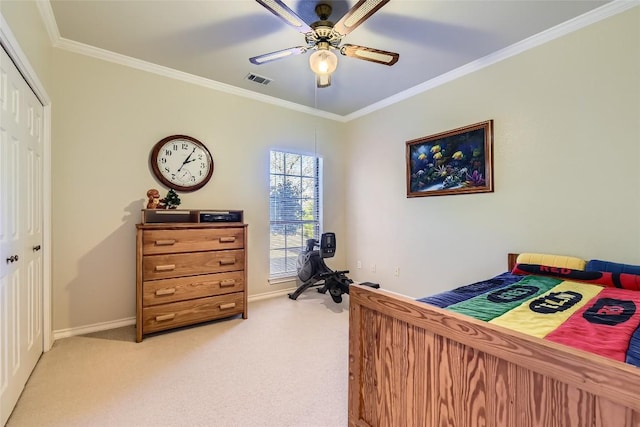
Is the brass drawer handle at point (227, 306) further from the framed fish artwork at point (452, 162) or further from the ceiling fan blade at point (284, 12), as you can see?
the ceiling fan blade at point (284, 12)

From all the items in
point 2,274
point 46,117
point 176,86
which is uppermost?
point 176,86

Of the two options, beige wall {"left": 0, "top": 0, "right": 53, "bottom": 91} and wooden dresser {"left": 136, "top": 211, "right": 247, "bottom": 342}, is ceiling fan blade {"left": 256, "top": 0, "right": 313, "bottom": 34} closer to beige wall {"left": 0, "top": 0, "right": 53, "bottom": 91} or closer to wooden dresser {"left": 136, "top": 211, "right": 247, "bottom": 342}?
beige wall {"left": 0, "top": 0, "right": 53, "bottom": 91}

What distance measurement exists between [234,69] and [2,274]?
8.39ft

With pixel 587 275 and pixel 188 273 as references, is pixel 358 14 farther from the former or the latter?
pixel 188 273

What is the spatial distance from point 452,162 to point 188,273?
3001 mm

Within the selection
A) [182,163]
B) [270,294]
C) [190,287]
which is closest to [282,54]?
[182,163]

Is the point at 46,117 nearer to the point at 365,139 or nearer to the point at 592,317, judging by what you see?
the point at 365,139

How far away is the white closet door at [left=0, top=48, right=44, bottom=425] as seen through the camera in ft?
4.92

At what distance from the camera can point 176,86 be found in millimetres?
3100

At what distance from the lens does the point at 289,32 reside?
7.83ft

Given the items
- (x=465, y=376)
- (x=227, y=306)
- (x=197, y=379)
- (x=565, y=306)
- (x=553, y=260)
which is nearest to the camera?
(x=465, y=376)

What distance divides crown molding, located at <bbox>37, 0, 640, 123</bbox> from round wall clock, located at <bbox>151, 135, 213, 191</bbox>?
0.73 metres

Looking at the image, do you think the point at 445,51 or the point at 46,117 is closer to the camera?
the point at 46,117

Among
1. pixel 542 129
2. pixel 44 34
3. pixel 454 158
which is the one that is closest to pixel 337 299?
pixel 454 158
